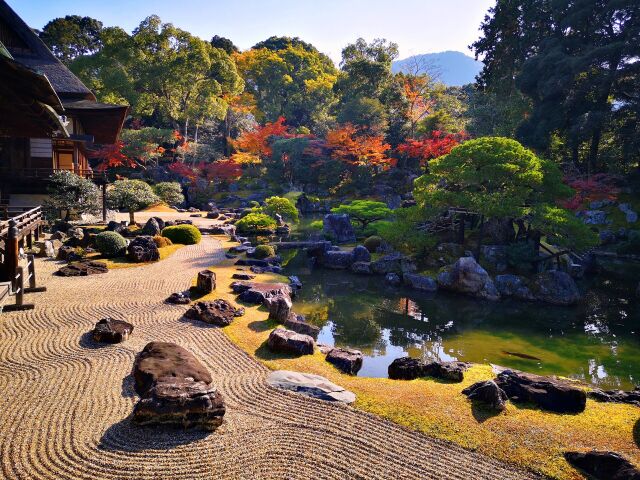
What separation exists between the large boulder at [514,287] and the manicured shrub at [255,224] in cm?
1397

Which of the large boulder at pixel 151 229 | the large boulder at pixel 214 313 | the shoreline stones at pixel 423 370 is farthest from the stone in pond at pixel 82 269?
the shoreline stones at pixel 423 370

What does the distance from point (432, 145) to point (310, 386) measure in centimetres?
2902

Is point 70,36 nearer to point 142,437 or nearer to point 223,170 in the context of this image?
point 223,170

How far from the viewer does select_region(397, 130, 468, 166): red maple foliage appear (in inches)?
1320

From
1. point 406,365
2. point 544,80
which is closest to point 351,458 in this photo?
point 406,365

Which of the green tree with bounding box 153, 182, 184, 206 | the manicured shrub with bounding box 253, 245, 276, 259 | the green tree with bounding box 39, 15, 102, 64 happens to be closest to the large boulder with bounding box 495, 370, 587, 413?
the manicured shrub with bounding box 253, 245, 276, 259

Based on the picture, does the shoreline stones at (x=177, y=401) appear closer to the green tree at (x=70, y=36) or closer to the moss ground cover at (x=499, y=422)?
the moss ground cover at (x=499, y=422)

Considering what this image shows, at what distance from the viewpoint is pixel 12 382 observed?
7.39m

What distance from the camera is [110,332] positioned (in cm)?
924

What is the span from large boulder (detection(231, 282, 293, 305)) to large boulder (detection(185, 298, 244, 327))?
1521 millimetres

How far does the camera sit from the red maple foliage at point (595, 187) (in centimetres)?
2661

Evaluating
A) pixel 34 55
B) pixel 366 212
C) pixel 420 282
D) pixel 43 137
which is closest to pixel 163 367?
pixel 420 282

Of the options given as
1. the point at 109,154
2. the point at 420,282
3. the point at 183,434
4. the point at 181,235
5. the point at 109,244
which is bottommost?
the point at 420,282

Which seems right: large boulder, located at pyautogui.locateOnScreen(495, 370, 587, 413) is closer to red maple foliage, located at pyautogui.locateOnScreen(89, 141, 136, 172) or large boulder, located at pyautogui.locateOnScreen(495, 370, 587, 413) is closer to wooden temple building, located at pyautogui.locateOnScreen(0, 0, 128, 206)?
wooden temple building, located at pyautogui.locateOnScreen(0, 0, 128, 206)
